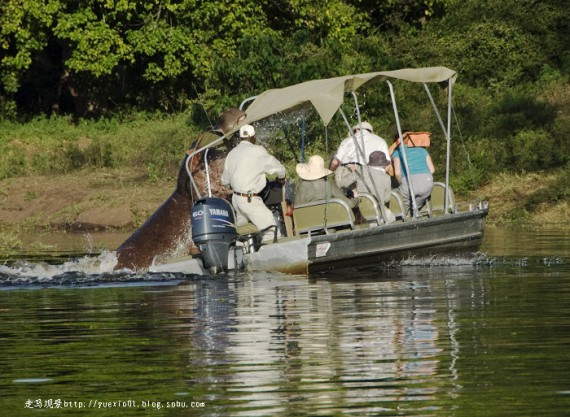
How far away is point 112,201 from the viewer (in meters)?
27.8

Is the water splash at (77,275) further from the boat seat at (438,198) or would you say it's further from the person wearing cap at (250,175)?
the boat seat at (438,198)

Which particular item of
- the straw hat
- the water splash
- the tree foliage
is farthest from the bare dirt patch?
the straw hat

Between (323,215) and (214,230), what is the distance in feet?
3.98

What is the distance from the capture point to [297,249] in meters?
15.7

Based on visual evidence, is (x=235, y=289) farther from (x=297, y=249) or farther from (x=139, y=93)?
(x=139, y=93)

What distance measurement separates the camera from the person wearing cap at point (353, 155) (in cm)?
1645

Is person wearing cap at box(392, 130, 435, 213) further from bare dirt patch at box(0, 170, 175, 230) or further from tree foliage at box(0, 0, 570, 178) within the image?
tree foliage at box(0, 0, 570, 178)

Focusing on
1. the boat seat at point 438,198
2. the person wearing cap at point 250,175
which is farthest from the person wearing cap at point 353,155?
the boat seat at point 438,198

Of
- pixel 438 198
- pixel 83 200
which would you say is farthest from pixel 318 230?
pixel 83 200

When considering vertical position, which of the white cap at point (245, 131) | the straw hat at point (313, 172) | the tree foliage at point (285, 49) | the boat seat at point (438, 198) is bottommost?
the boat seat at point (438, 198)

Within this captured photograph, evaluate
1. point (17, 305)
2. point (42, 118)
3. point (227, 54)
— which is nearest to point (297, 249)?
point (17, 305)

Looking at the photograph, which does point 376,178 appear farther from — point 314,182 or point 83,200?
point 83,200

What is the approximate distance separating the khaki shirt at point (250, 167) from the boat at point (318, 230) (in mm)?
249

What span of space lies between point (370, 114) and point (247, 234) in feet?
45.3
